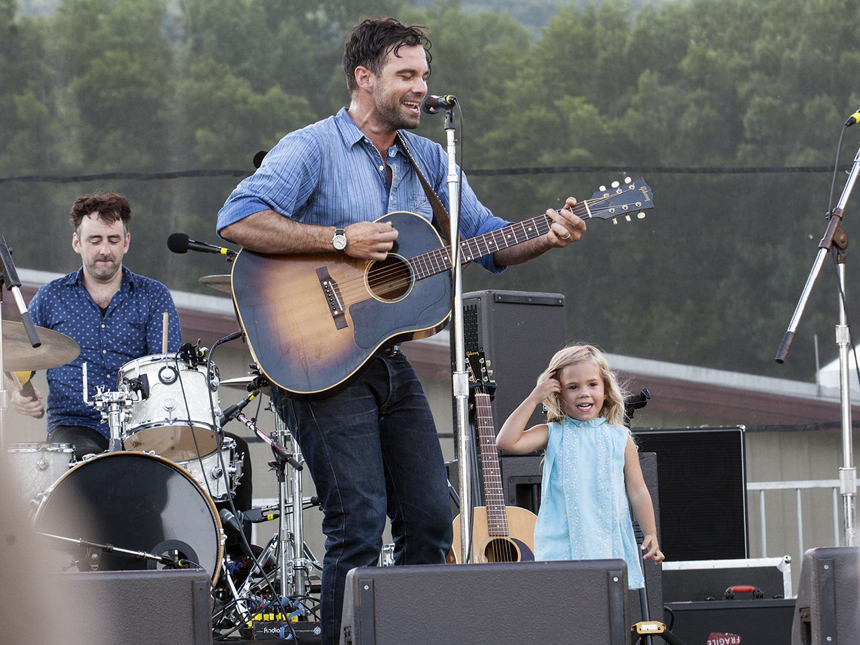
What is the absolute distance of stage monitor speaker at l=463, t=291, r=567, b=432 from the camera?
14.1ft

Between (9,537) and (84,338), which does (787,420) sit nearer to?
(84,338)

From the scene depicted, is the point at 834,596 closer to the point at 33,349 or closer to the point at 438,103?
the point at 438,103

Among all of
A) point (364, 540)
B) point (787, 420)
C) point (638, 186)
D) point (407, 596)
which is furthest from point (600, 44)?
point (407, 596)

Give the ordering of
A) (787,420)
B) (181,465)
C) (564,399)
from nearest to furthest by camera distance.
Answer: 1. (564,399)
2. (181,465)
3. (787,420)

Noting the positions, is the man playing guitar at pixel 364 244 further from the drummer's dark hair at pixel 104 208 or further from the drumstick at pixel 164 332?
the drummer's dark hair at pixel 104 208

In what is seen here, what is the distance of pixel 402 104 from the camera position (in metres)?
2.93

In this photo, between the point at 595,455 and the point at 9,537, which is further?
the point at 595,455

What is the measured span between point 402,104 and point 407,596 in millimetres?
1445

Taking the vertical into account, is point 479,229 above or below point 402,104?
below

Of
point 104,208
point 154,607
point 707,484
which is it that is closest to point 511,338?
point 707,484

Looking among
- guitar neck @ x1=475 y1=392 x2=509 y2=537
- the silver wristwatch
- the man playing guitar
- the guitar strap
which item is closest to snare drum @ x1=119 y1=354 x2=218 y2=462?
guitar neck @ x1=475 y1=392 x2=509 y2=537

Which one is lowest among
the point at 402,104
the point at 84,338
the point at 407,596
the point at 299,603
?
the point at 299,603

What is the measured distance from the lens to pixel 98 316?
16.1 ft

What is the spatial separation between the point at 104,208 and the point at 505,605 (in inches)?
140
